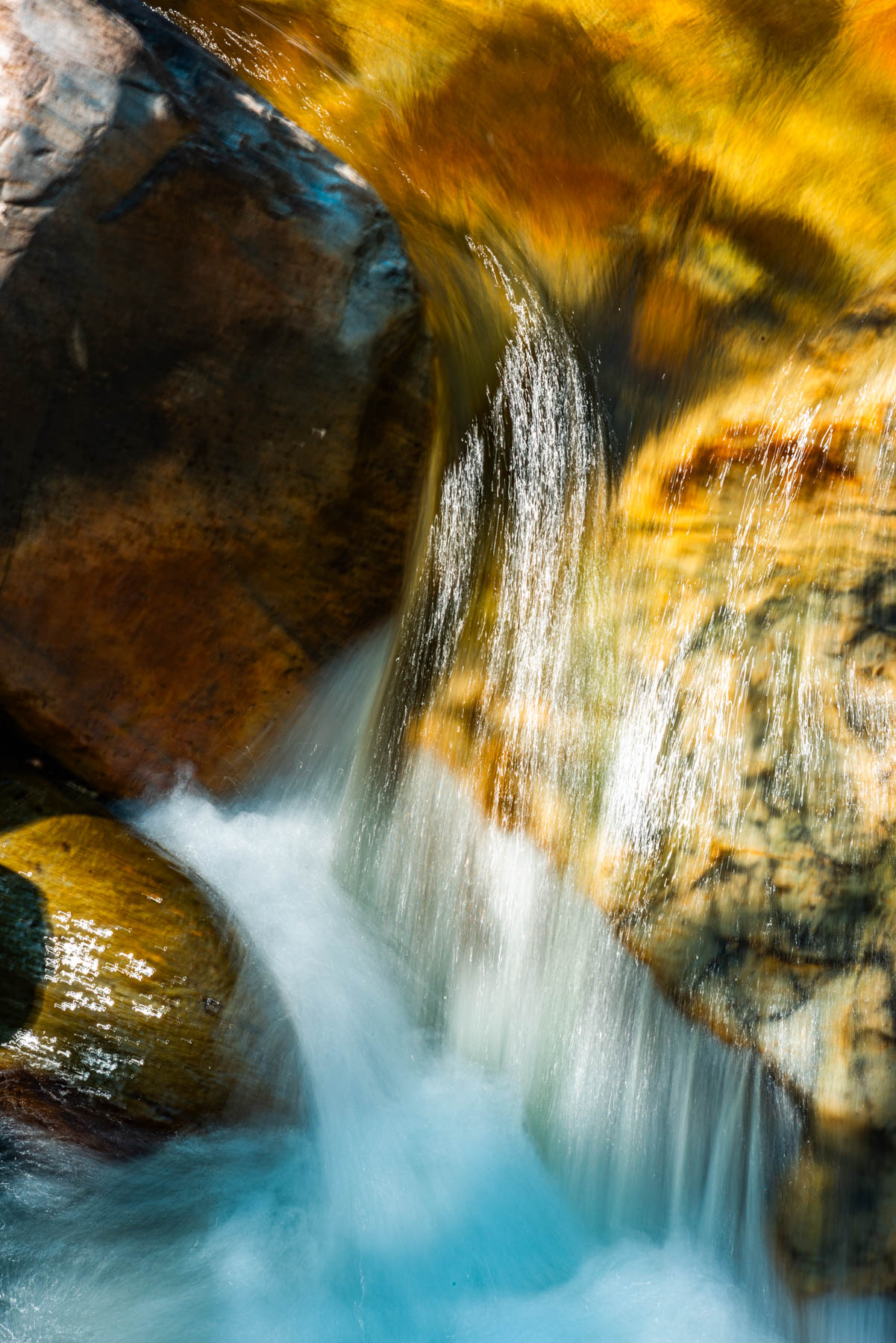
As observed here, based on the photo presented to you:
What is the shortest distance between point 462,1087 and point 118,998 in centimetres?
98

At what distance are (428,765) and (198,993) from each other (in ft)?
3.00

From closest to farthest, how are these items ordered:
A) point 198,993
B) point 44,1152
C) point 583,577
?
point 44,1152, point 198,993, point 583,577

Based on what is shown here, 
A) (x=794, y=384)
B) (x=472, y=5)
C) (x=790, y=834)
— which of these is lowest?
(x=790, y=834)

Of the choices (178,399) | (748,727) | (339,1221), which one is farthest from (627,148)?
(339,1221)

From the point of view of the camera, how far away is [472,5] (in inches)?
150

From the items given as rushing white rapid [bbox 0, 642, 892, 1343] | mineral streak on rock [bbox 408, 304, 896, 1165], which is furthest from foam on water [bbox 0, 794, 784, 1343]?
mineral streak on rock [bbox 408, 304, 896, 1165]

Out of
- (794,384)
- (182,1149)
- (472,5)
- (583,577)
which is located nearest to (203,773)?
(182,1149)

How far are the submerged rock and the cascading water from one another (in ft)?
0.30

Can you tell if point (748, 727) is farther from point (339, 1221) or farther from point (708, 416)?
point (339, 1221)

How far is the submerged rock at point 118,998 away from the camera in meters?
2.55

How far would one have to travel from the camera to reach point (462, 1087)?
2.88 metres

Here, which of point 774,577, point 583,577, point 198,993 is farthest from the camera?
point 583,577

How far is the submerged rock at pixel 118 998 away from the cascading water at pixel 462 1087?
0.09 m

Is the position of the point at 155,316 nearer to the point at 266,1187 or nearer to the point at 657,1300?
the point at 266,1187
